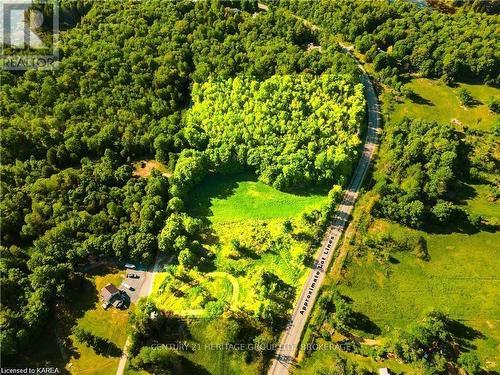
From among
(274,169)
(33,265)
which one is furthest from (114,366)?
(274,169)

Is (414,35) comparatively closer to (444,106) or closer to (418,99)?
(418,99)

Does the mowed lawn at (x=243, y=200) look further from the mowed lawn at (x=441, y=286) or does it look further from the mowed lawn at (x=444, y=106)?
the mowed lawn at (x=444, y=106)

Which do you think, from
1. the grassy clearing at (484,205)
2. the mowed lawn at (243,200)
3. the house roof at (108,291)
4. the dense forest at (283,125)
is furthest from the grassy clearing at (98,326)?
the grassy clearing at (484,205)

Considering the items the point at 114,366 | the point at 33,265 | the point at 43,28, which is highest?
the point at 43,28

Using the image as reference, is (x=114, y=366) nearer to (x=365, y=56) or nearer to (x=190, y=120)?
(x=190, y=120)

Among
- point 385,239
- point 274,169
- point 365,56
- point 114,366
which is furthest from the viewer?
point 365,56

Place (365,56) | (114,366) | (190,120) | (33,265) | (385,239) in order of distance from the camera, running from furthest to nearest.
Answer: (365,56) < (190,120) < (385,239) < (33,265) < (114,366)
